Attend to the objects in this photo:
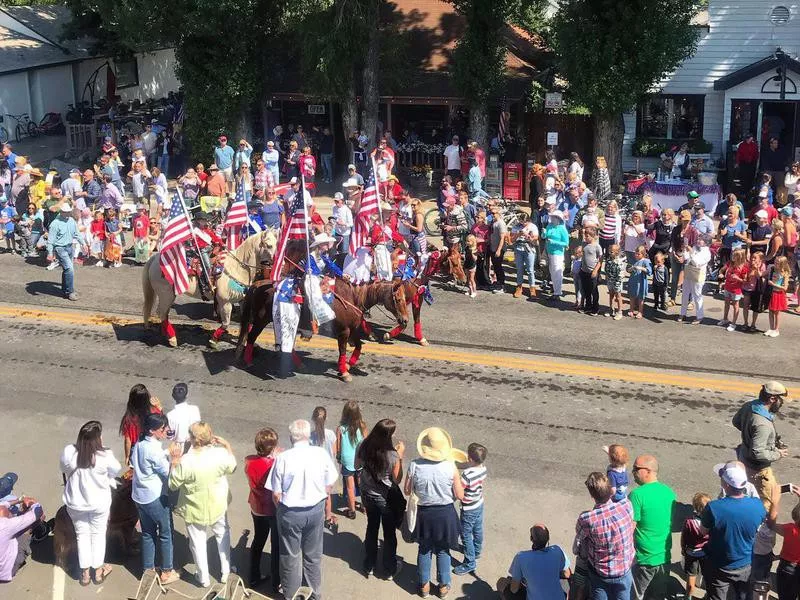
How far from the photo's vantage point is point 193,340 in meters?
15.9

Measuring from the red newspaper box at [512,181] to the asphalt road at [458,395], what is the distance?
7982mm

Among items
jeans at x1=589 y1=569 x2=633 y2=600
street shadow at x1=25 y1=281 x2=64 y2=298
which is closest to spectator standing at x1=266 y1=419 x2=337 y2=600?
jeans at x1=589 y1=569 x2=633 y2=600

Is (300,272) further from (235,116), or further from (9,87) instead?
(9,87)

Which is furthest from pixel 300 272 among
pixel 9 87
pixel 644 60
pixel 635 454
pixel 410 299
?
pixel 9 87

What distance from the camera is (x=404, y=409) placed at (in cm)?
1309

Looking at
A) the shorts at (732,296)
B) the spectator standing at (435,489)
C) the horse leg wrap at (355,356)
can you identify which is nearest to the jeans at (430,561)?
the spectator standing at (435,489)

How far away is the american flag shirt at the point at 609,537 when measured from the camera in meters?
7.85

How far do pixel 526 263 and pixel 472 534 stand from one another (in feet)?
32.7

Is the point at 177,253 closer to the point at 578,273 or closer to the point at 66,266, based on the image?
the point at 66,266

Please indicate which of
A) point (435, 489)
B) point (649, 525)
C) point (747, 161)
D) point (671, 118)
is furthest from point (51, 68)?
point (649, 525)

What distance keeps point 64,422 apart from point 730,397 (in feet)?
29.5

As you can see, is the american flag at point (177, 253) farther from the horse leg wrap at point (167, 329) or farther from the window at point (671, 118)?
the window at point (671, 118)

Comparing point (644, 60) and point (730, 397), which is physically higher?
point (644, 60)

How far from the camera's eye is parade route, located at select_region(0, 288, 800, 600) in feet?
32.0
